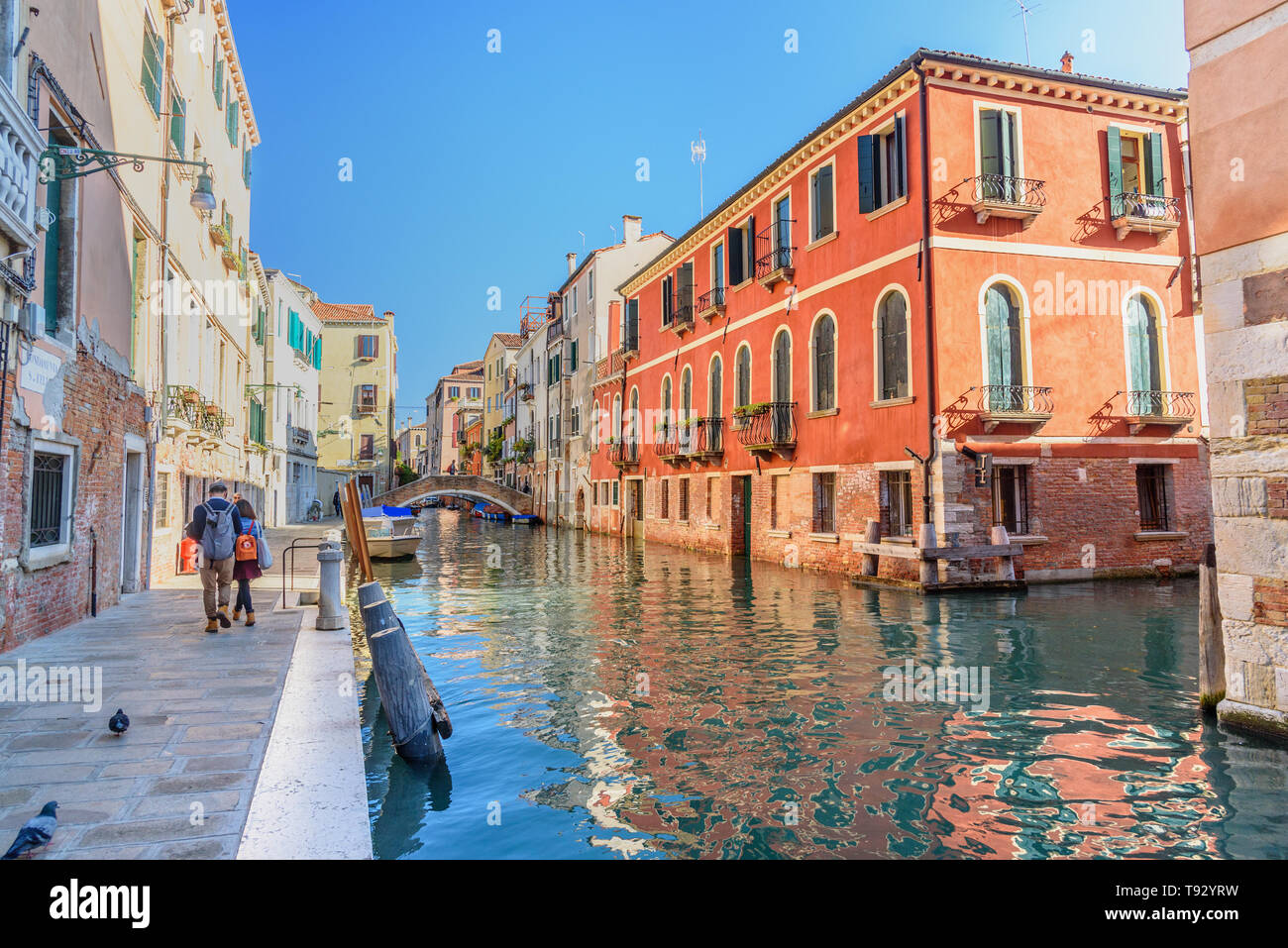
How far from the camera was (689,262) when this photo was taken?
24.2 metres

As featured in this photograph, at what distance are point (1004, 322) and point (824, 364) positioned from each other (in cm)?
377

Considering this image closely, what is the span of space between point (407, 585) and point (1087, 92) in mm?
15631

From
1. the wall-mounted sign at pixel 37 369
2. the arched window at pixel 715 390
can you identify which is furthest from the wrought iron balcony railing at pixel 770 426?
the wall-mounted sign at pixel 37 369

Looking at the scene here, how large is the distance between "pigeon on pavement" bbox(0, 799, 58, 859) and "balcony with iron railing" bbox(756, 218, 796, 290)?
1684 cm

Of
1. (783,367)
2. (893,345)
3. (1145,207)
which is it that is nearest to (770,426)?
(783,367)

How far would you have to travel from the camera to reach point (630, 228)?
34906 millimetres

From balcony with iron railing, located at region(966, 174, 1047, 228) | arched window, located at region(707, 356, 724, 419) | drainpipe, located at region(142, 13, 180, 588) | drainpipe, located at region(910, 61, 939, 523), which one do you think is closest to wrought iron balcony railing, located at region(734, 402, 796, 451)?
arched window, located at region(707, 356, 724, 419)

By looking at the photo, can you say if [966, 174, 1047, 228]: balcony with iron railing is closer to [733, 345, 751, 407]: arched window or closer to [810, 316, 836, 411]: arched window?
[810, 316, 836, 411]: arched window

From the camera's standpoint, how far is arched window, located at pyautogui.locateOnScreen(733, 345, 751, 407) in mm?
20578

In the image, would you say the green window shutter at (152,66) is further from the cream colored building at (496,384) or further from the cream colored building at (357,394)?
the cream colored building at (496,384)

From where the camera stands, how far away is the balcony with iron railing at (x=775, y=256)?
1808cm
